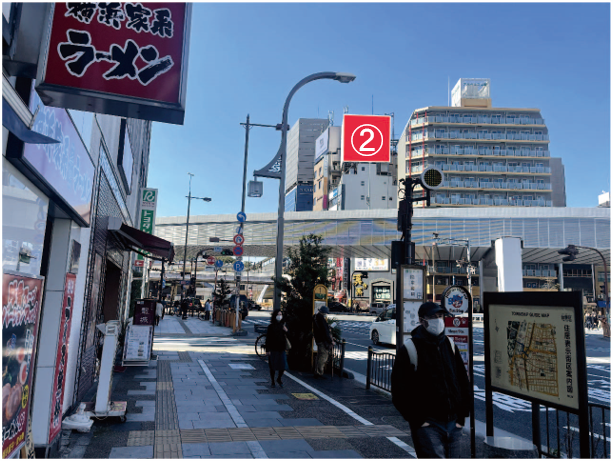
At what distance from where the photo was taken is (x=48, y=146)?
4.66 metres

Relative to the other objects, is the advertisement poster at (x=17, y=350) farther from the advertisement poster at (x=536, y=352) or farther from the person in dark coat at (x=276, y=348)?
the person in dark coat at (x=276, y=348)

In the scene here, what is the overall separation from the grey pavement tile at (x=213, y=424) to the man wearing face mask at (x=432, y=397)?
3839 millimetres

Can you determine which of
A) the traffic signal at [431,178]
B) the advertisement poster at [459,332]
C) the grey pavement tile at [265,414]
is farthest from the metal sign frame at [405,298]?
the grey pavement tile at [265,414]

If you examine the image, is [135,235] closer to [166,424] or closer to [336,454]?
[166,424]

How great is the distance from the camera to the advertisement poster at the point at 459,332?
282 inches

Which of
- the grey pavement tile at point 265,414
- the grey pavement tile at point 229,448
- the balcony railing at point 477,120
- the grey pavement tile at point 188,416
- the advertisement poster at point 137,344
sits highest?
the balcony railing at point 477,120

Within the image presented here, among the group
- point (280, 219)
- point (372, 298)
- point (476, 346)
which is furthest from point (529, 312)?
point (372, 298)

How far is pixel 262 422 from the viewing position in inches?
282

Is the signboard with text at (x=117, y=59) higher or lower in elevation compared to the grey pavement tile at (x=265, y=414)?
higher

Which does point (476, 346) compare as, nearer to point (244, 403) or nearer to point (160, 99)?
point (244, 403)

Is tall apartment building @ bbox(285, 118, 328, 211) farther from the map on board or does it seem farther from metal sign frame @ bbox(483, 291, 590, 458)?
the map on board

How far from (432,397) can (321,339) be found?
25.6 feet

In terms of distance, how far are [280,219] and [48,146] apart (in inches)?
442

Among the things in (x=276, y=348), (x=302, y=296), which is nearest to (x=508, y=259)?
(x=302, y=296)
